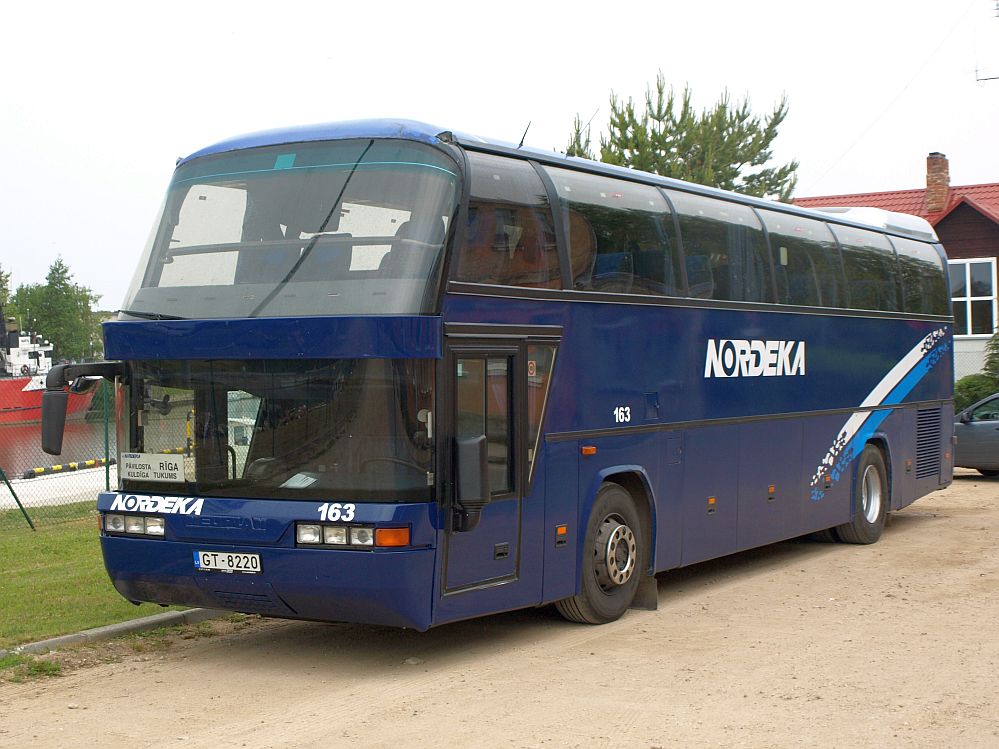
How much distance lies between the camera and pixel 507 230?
30.2 feet

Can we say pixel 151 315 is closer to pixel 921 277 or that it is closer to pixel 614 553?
pixel 614 553

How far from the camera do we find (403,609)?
815 cm

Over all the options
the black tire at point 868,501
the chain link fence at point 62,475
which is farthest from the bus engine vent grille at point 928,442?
the chain link fence at point 62,475

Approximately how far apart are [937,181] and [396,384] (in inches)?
1515

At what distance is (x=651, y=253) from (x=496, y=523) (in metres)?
3.28

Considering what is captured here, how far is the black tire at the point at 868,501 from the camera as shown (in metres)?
15.4

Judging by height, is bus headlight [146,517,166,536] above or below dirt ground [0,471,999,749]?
above

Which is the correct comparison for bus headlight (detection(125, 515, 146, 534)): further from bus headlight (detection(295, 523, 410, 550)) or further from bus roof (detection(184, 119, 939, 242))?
bus roof (detection(184, 119, 939, 242))

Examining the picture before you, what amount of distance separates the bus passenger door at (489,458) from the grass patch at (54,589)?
301 centimetres

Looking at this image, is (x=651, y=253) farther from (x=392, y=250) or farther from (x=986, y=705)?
(x=986, y=705)

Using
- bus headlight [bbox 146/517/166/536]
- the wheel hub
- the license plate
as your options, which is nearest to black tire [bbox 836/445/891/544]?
the wheel hub

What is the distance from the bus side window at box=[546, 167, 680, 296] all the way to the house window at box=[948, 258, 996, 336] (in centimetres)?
3000

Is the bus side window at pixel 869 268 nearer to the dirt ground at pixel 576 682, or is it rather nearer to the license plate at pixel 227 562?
the dirt ground at pixel 576 682

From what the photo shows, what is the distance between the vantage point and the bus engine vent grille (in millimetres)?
17172
